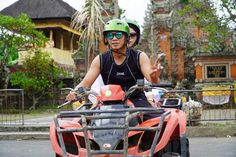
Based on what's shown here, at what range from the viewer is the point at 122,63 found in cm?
548

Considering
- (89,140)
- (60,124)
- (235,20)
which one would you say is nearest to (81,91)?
(60,124)

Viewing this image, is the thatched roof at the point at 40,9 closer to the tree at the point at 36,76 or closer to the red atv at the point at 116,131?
the tree at the point at 36,76

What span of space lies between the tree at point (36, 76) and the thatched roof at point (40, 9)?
7376mm

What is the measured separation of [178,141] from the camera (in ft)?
16.6

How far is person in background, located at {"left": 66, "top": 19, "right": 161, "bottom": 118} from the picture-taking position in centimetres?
533

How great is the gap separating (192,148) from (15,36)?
58.0 ft

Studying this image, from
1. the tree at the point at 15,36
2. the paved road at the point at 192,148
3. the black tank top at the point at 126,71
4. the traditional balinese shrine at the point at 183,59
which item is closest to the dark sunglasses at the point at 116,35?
the black tank top at the point at 126,71

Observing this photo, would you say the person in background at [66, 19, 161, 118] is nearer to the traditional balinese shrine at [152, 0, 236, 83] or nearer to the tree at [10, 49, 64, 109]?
the traditional balinese shrine at [152, 0, 236, 83]

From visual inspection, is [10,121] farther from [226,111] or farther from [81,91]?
[81,91]

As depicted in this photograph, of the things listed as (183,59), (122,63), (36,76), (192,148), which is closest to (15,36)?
(36,76)

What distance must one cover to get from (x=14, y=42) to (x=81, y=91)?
2137 cm

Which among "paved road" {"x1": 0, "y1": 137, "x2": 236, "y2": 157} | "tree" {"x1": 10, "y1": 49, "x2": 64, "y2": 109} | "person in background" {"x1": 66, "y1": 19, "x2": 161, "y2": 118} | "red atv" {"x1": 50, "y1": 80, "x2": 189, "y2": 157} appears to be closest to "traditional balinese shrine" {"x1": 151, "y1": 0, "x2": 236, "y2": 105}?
"tree" {"x1": 10, "y1": 49, "x2": 64, "y2": 109}

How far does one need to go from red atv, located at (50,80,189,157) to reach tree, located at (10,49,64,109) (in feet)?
68.6

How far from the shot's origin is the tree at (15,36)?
25.3 m
